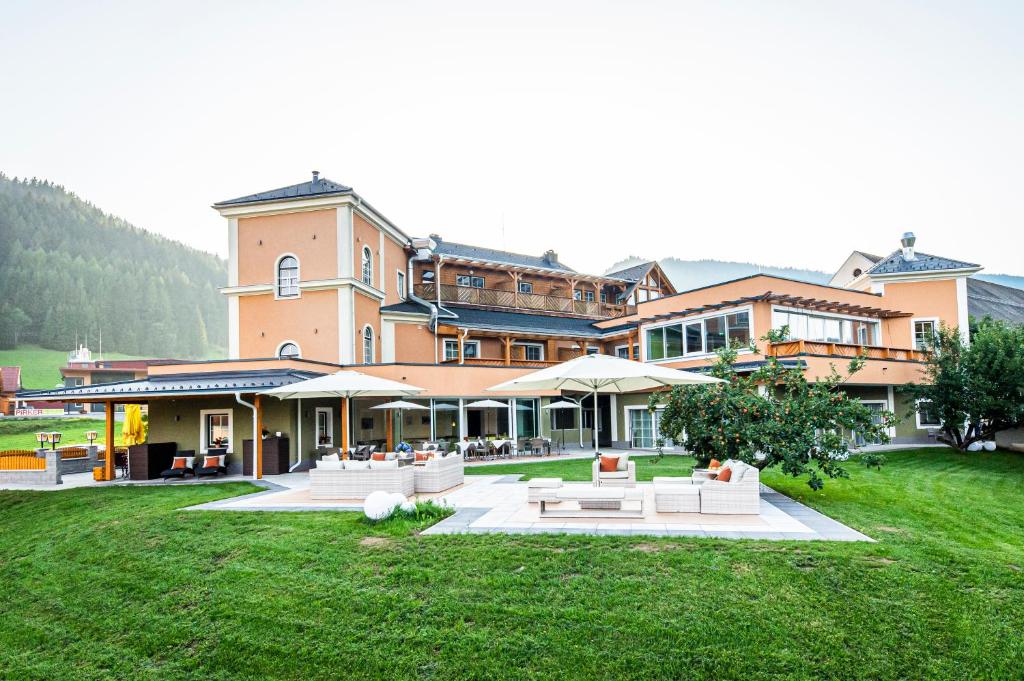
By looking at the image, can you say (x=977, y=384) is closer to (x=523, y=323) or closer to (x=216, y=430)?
(x=523, y=323)

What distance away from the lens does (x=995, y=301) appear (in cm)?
4759

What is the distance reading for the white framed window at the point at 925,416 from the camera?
2262cm

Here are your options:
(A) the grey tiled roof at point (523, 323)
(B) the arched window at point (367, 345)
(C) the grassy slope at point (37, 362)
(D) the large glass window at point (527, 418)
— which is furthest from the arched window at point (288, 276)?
(C) the grassy slope at point (37, 362)

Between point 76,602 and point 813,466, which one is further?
point 813,466

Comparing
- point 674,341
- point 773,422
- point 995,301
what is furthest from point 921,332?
point 995,301

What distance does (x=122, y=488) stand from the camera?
15.4 metres

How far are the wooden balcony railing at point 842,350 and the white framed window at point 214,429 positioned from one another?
55.0 feet

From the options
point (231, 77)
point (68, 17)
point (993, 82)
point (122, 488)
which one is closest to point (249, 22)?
point (231, 77)

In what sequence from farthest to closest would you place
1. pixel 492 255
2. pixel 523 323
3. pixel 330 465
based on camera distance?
pixel 492 255, pixel 523 323, pixel 330 465

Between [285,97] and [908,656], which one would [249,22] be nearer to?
[285,97]

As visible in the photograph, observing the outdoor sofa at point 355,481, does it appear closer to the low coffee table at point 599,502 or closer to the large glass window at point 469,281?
the low coffee table at point 599,502

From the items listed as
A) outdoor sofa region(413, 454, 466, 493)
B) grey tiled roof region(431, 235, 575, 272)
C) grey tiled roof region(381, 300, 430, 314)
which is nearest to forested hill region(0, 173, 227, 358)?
grey tiled roof region(431, 235, 575, 272)

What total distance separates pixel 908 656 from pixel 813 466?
39.4 feet

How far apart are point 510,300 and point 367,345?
8.86m
